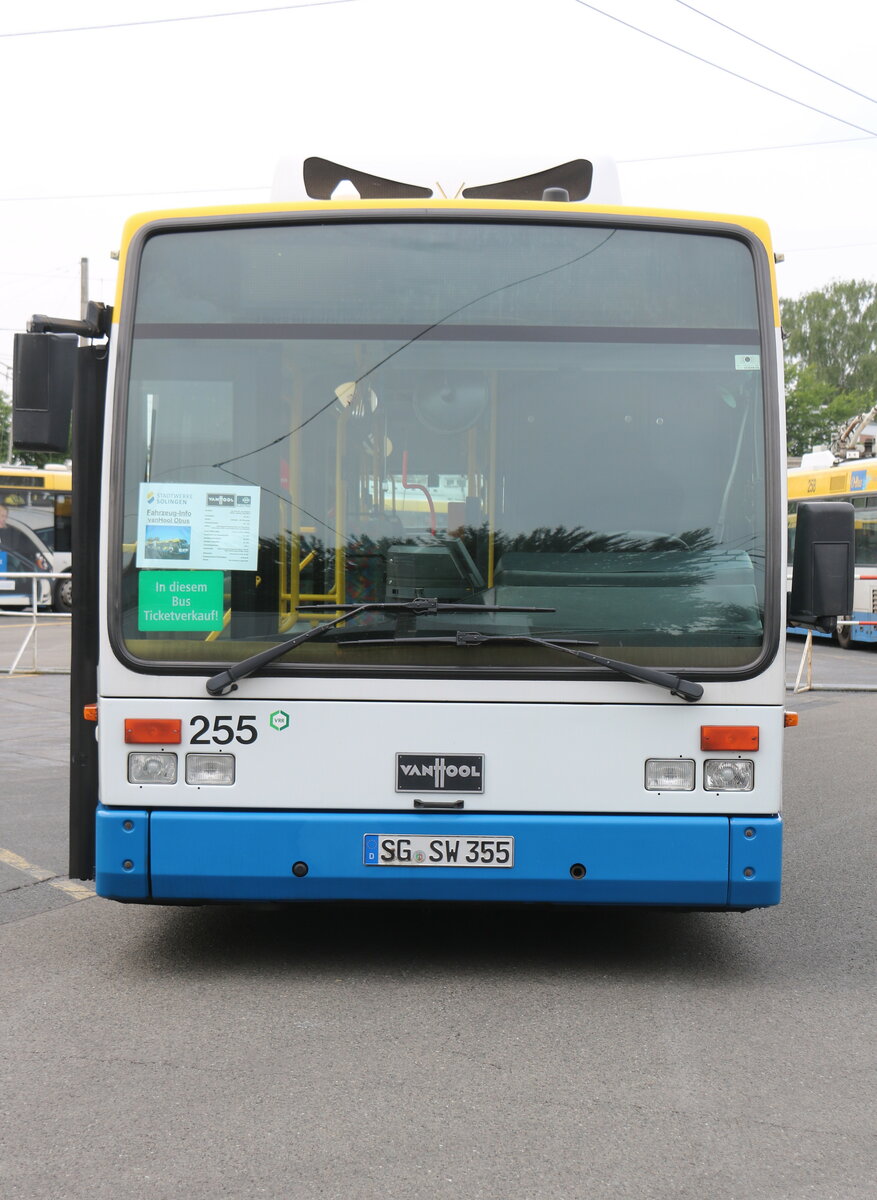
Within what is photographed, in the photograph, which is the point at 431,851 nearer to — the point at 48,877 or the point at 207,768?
the point at 207,768

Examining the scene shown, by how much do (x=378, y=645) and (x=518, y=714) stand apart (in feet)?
1.83

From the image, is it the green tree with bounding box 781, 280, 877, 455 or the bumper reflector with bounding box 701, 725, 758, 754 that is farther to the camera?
the green tree with bounding box 781, 280, 877, 455

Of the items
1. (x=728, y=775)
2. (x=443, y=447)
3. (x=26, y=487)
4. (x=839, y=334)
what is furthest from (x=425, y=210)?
(x=839, y=334)

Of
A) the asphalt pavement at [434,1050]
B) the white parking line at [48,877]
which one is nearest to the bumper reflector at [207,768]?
the asphalt pavement at [434,1050]

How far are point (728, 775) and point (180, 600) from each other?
206 centimetres

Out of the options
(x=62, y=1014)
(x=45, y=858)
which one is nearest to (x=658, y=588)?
(x=62, y=1014)

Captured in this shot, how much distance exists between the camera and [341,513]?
4941mm

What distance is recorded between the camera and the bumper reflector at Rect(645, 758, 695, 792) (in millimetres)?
4887

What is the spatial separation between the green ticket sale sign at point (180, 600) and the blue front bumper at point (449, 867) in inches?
26.8

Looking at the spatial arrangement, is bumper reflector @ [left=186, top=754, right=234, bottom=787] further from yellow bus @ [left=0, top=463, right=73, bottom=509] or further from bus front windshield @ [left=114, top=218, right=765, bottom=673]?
yellow bus @ [left=0, top=463, right=73, bottom=509]

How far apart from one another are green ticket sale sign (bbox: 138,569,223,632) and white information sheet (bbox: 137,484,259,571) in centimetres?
4

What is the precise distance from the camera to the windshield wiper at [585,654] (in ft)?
15.8

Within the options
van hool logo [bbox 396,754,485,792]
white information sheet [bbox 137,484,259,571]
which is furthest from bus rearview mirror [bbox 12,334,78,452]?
van hool logo [bbox 396,754,485,792]

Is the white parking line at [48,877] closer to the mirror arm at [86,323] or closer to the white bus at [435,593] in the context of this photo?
the white bus at [435,593]
